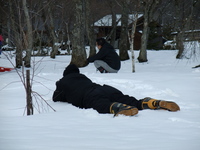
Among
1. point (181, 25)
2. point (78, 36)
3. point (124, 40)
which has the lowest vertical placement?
point (124, 40)

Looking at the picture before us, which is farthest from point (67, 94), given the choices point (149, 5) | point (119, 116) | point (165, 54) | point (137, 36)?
point (137, 36)

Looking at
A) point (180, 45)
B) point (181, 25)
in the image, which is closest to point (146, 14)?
point (180, 45)

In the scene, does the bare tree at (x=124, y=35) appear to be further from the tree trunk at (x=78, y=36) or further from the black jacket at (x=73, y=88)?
the black jacket at (x=73, y=88)

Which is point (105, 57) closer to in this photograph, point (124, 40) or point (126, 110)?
point (126, 110)

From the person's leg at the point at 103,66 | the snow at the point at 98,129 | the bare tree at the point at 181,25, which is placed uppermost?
the bare tree at the point at 181,25

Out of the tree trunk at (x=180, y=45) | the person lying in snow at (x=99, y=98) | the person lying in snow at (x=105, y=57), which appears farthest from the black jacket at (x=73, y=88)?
the tree trunk at (x=180, y=45)

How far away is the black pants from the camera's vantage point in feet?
11.9

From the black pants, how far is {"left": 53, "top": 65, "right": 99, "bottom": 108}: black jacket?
0.45 feet

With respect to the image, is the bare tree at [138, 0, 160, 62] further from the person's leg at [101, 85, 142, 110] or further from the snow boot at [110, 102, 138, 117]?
the snow boot at [110, 102, 138, 117]

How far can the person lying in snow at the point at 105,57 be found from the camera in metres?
7.98

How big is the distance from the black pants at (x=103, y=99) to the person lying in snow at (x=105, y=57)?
3.95 m

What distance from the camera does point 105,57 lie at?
26.5 feet

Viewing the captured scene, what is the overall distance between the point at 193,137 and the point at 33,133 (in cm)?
143

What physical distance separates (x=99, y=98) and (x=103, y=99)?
8 cm
